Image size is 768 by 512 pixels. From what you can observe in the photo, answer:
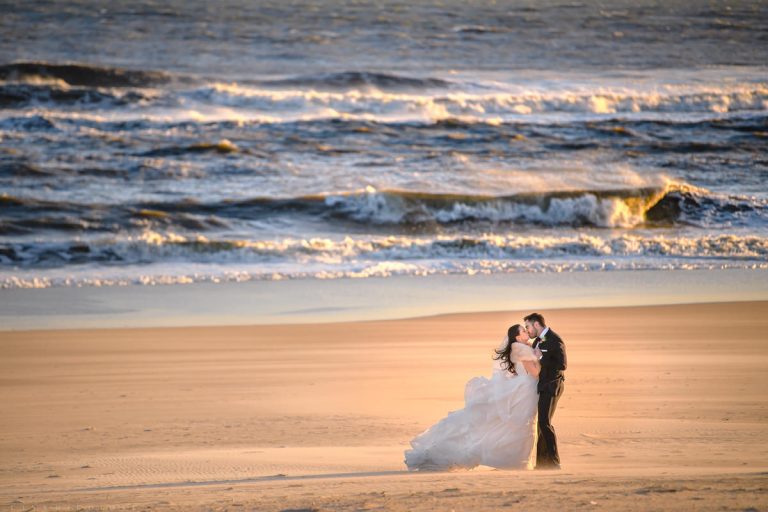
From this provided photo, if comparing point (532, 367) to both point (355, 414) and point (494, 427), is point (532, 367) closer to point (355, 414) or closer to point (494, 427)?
point (494, 427)

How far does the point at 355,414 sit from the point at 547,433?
1.59m

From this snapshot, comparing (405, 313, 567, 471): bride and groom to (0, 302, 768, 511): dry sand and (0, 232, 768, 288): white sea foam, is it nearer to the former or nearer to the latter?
(0, 302, 768, 511): dry sand

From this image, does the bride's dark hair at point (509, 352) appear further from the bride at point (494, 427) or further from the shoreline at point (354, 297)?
the shoreline at point (354, 297)

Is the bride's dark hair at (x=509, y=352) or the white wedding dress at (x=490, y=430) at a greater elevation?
the bride's dark hair at (x=509, y=352)

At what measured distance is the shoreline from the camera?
33.8ft

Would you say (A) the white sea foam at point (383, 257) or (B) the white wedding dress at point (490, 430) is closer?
(B) the white wedding dress at point (490, 430)

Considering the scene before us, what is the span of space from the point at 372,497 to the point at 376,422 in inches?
84.3

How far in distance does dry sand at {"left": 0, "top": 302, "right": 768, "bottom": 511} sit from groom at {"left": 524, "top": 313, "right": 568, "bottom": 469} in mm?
222

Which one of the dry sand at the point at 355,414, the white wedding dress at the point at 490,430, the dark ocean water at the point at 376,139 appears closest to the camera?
the dry sand at the point at 355,414

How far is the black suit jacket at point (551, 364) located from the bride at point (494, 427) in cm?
4

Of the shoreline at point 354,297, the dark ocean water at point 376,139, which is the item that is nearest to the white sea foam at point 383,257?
the dark ocean water at point 376,139

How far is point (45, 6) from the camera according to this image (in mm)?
40000

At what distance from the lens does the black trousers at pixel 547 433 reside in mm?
5195

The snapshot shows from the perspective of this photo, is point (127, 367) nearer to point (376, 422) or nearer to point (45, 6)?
point (376, 422)
